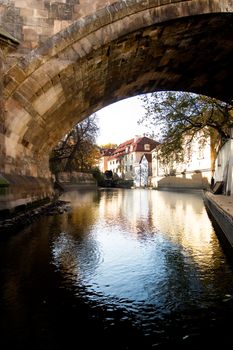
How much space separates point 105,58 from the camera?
9.96m

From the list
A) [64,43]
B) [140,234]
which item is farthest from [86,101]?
[140,234]

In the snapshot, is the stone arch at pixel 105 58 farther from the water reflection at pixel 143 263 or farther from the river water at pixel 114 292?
the river water at pixel 114 292

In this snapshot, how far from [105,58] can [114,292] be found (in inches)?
285

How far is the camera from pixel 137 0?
351 inches

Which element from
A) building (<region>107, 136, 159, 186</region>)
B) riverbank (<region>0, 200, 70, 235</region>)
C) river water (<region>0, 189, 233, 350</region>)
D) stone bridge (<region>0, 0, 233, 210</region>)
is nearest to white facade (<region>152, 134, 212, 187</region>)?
building (<region>107, 136, 159, 186</region>)

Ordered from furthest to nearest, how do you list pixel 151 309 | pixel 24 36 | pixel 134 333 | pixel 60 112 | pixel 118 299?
1. pixel 60 112
2. pixel 24 36
3. pixel 118 299
4. pixel 151 309
5. pixel 134 333

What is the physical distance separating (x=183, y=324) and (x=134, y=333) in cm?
49

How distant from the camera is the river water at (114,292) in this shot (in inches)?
122

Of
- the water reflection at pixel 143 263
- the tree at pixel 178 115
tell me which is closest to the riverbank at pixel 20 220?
the water reflection at pixel 143 263

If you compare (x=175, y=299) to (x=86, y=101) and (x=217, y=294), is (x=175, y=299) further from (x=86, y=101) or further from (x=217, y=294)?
(x=86, y=101)

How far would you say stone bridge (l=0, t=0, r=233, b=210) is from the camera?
895 centimetres

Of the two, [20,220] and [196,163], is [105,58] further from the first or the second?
[196,163]

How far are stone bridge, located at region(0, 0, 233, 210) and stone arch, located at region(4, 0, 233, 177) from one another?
0.02 meters

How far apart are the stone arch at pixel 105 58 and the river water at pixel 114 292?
3503 mm
